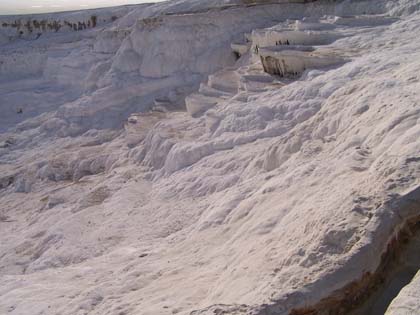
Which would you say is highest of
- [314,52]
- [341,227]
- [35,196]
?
[314,52]

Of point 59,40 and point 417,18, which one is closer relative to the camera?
point 417,18

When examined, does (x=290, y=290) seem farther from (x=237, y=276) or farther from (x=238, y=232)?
(x=238, y=232)

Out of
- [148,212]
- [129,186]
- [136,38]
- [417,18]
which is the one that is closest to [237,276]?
[148,212]

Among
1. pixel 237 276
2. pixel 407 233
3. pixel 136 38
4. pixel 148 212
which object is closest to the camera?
pixel 407 233

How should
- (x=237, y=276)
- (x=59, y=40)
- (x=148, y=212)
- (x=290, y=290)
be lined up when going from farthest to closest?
(x=59, y=40) < (x=148, y=212) < (x=237, y=276) < (x=290, y=290)

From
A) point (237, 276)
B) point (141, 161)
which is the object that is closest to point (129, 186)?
point (141, 161)

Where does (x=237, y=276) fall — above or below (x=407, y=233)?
below

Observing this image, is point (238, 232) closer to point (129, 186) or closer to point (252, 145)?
point (252, 145)
